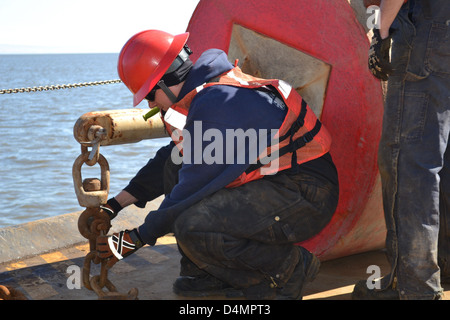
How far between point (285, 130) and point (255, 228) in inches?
18.2

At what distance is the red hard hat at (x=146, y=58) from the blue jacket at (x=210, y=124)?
14cm

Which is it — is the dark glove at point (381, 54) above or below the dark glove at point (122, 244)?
above

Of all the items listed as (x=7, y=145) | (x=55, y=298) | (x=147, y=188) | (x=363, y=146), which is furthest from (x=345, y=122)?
(x=7, y=145)

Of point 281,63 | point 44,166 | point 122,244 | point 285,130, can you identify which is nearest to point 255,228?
point 285,130

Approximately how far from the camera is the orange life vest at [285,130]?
275 centimetres

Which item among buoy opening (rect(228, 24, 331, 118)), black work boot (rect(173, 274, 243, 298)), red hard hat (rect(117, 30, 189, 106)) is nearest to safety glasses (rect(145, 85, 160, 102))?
red hard hat (rect(117, 30, 189, 106))

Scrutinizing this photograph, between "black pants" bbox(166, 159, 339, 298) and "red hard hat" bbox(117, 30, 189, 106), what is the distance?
611 millimetres

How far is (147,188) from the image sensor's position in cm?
332

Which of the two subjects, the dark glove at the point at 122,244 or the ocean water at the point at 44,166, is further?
the ocean water at the point at 44,166

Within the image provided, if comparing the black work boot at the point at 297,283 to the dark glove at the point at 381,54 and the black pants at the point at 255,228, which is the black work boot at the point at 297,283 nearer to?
the black pants at the point at 255,228

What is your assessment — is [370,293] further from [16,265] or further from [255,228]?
[16,265]

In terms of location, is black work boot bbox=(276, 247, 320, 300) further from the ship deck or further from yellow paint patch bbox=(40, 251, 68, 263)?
yellow paint patch bbox=(40, 251, 68, 263)

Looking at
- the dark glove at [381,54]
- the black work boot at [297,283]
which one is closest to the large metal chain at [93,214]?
the black work boot at [297,283]

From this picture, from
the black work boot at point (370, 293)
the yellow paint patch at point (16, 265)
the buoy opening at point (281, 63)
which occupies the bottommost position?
the yellow paint patch at point (16, 265)
